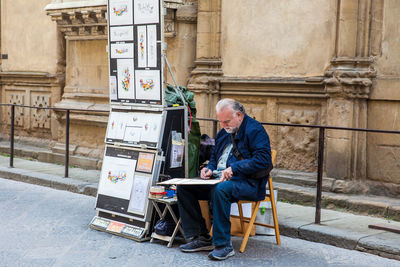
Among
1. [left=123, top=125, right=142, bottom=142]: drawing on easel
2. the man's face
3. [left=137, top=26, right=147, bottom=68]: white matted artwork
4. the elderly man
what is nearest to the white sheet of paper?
[left=123, top=125, right=142, bottom=142]: drawing on easel

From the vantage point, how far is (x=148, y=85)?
20.5 feet

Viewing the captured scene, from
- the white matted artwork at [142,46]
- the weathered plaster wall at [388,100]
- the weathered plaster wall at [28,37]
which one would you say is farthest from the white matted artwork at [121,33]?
the weathered plaster wall at [28,37]

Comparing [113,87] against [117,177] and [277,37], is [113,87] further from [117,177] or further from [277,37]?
[277,37]

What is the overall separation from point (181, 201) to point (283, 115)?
3.08 m

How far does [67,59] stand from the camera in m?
11.6

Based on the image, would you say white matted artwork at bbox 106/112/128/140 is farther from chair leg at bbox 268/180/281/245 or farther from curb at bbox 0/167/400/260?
curb at bbox 0/167/400/260

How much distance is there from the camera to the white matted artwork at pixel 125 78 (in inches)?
→ 251

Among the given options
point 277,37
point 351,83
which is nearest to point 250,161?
point 351,83

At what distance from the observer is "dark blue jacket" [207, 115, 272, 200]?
531 cm

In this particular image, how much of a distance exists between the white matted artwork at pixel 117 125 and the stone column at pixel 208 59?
262 centimetres

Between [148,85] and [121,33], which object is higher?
[121,33]

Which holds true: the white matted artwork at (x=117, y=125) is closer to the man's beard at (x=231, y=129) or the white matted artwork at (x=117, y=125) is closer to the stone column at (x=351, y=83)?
the man's beard at (x=231, y=129)

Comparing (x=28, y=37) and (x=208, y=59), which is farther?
(x=28, y=37)

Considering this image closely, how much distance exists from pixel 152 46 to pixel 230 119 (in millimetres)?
1229
